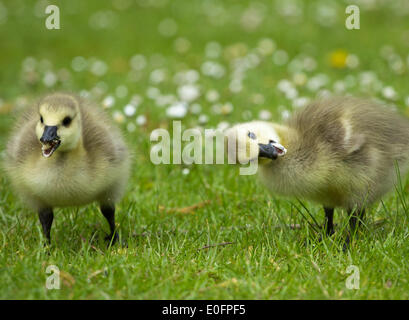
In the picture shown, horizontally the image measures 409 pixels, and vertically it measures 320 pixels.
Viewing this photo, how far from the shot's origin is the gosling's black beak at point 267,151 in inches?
119

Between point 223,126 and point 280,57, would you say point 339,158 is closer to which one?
point 223,126

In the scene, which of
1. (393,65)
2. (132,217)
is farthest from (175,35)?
(132,217)

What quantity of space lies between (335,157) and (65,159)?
1.43 meters

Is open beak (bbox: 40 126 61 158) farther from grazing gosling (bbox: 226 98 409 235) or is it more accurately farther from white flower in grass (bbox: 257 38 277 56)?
white flower in grass (bbox: 257 38 277 56)

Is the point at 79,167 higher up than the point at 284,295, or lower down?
higher up

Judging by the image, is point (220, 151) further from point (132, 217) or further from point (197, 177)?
point (132, 217)

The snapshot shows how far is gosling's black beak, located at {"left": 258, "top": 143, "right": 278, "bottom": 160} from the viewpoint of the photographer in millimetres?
3025

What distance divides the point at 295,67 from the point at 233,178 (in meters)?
3.31

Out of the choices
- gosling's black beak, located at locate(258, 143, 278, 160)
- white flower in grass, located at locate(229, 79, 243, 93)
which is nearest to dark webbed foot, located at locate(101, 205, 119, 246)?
gosling's black beak, located at locate(258, 143, 278, 160)

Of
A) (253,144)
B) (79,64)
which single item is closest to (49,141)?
(253,144)
